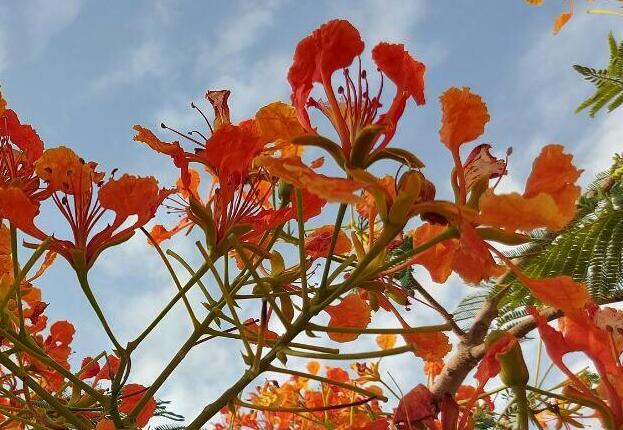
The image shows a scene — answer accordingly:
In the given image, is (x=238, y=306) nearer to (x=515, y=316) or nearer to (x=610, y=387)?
(x=610, y=387)

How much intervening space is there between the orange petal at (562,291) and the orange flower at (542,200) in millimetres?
76

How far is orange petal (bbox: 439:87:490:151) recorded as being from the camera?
3.55ft

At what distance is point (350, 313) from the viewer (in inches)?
52.2

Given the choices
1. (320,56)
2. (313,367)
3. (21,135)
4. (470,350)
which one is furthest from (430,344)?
(313,367)

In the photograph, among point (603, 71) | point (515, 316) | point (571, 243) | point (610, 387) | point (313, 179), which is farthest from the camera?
point (603, 71)

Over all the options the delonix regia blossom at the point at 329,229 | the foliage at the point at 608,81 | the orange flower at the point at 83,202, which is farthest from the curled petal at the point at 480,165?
the foliage at the point at 608,81

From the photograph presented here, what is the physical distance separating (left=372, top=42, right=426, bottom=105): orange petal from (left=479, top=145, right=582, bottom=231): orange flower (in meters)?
0.22

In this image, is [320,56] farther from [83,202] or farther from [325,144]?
[83,202]

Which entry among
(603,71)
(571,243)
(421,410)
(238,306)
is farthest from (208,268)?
(603,71)

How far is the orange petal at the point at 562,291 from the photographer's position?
37.0 inches

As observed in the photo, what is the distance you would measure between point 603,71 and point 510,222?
92.8 inches

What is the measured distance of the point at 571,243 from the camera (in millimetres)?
2299

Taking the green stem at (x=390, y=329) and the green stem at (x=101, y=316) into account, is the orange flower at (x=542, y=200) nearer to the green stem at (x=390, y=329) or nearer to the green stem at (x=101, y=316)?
the green stem at (x=390, y=329)

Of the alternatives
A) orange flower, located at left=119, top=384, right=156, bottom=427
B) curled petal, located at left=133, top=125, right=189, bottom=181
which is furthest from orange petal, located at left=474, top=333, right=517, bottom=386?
orange flower, located at left=119, top=384, right=156, bottom=427
